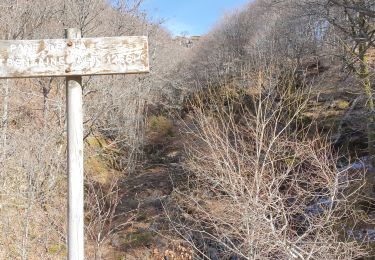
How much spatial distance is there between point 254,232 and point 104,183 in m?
9.09

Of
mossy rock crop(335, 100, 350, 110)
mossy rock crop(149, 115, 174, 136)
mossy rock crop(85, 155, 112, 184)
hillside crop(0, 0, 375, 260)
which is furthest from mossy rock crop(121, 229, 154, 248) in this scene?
mossy rock crop(149, 115, 174, 136)

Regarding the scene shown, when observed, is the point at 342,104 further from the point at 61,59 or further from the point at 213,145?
the point at 61,59

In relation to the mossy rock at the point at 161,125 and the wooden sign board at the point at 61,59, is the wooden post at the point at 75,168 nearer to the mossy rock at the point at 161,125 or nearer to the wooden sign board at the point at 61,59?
the wooden sign board at the point at 61,59

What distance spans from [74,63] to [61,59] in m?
0.08

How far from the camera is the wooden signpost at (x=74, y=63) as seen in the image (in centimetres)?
223

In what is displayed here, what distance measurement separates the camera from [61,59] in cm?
223

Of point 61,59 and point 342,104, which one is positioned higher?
point 61,59

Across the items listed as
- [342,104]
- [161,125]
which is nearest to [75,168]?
[342,104]

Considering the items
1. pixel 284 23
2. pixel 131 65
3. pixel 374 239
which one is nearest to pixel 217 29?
pixel 284 23

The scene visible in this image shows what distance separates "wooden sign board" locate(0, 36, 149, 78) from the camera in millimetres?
2230

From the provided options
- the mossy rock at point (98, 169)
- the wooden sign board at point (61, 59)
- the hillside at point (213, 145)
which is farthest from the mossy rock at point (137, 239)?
the wooden sign board at point (61, 59)

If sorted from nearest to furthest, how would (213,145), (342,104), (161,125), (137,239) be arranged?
(213,145) < (137,239) < (342,104) < (161,125)

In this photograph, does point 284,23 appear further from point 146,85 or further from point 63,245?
point 63,245

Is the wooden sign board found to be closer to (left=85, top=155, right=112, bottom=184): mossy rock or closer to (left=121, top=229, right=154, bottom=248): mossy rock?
(left=121, top=229, right=154, bottom=248): mossy rock
